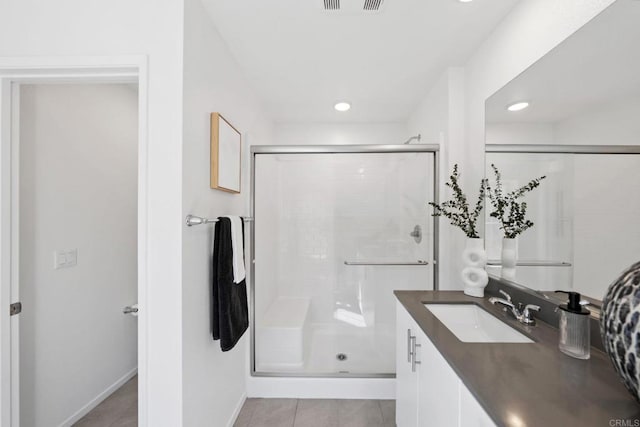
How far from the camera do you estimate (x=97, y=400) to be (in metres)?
2.12

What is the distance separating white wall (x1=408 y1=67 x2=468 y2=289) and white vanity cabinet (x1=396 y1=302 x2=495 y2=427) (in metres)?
0.67

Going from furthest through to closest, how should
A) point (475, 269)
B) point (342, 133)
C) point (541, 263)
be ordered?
point (342, 133) < point (475, 269) < point (541, 263)

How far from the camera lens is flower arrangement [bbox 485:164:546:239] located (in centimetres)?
144

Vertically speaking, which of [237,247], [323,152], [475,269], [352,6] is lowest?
[475,269]

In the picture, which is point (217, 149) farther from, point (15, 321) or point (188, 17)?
point (15, 321)

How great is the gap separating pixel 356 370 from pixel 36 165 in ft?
8.36

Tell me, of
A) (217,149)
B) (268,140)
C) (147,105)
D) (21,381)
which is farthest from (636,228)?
(21,381)

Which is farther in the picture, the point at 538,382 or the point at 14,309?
the point at 14,309

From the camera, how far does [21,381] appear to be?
1.66 meters

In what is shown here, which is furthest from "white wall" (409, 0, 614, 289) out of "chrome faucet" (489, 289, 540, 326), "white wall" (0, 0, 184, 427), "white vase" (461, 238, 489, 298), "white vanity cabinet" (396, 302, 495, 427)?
"white wall" (0, 0, 184, 427)

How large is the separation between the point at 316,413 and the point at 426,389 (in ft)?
3.75

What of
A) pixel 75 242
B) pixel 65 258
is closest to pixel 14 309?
pixel 65 258

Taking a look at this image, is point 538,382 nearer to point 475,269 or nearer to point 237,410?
point 475,269

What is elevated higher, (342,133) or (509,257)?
(342,133)
